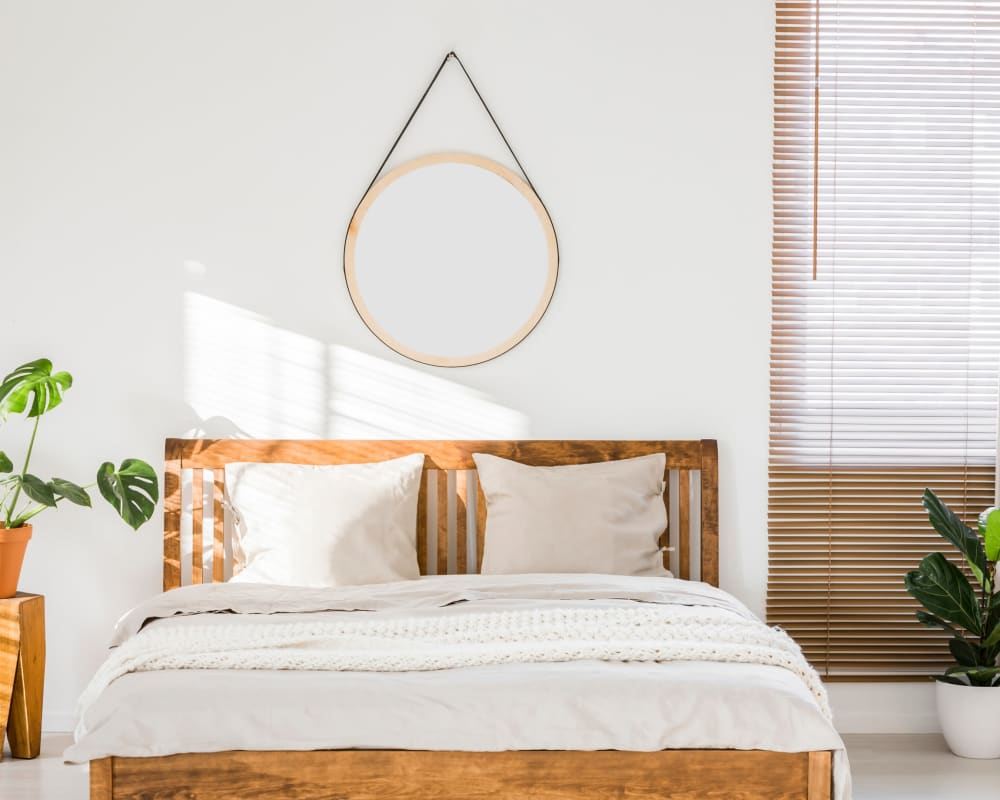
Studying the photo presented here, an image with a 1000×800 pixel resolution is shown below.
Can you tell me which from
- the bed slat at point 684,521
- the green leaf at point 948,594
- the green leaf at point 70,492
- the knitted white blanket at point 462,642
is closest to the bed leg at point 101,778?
the knitted white blanket at point 462,642

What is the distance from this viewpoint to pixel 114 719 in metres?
2.00

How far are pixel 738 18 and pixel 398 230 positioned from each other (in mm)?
1445

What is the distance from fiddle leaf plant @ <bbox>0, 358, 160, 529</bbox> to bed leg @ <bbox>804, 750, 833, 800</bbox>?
2101 millimetres

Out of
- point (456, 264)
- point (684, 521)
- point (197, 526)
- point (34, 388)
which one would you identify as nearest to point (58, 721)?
point (197, 526)

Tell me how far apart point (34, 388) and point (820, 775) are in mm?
2529

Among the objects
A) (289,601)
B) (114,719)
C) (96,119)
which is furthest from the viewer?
(96,119)

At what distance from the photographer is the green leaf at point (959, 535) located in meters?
3.15

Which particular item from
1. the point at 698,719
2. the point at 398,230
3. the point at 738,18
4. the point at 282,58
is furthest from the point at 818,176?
the point at 698,719

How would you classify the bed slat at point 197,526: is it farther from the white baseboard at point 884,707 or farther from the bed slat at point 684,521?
the white baseboard at point 884,707

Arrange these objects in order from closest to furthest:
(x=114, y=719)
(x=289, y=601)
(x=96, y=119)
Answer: (x=114, y=719)
(x=289, y=601)
(x=96, y=119)

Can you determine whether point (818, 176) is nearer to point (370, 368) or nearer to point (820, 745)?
point (370, 368)

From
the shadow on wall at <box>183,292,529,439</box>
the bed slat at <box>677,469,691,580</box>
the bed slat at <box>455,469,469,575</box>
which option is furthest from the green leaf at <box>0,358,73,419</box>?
the bed slat at <box>677,469,691,580</box>

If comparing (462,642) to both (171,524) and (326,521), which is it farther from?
(171,524)

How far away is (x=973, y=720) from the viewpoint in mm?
3146
